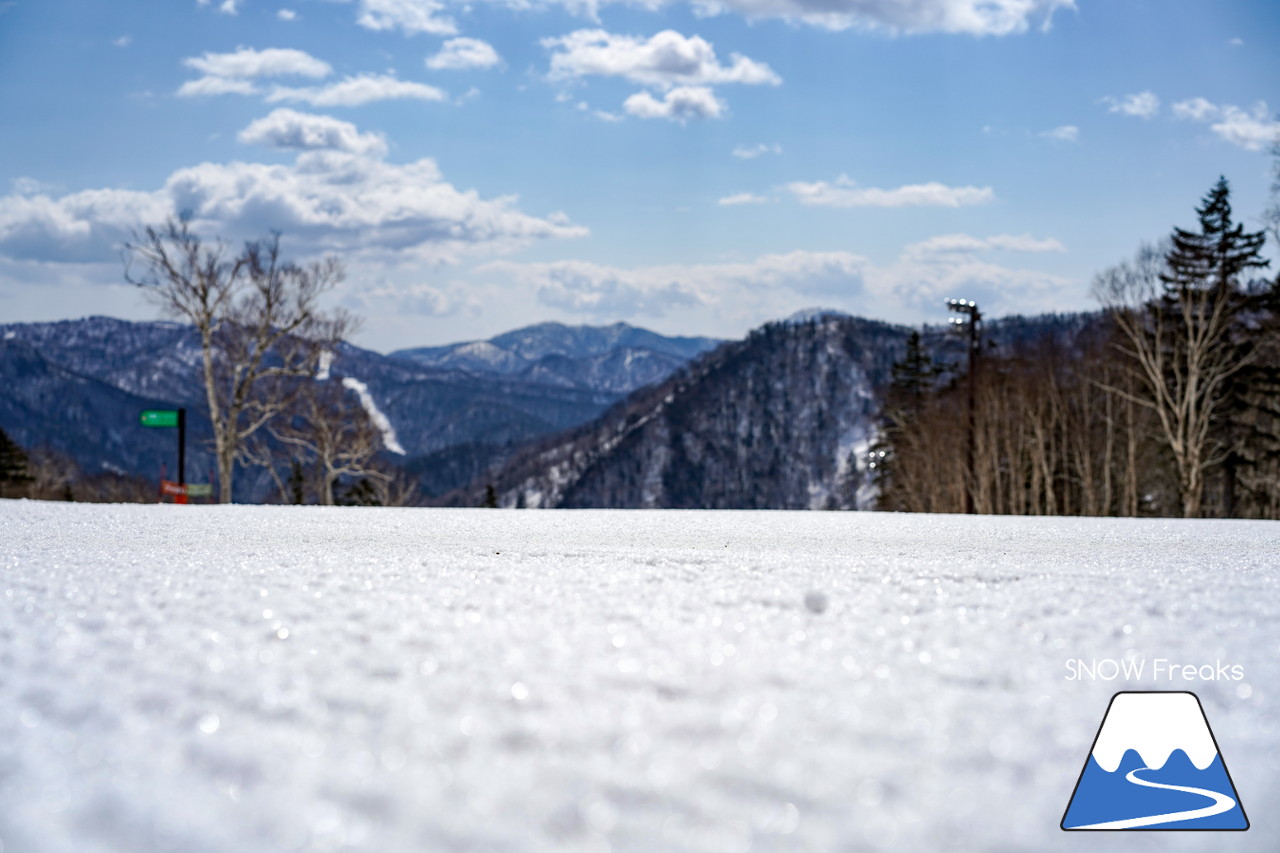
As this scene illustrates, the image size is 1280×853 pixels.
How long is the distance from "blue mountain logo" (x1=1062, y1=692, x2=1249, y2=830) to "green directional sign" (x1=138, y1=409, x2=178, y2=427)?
886 inches

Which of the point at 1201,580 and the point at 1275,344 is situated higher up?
the point at 1275,344

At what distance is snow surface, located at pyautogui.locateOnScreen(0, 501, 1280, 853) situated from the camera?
1825 millimetres

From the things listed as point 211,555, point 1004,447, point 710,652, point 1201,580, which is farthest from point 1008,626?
point 1004,447

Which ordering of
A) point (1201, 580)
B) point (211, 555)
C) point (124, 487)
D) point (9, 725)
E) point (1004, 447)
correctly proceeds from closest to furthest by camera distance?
point (9, 725)
point (1201, 580)
point (211, 555)
point (1004, 447)
point (124, 487)

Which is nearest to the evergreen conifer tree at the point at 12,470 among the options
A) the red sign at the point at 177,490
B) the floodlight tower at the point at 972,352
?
the red sign at the point at 177,490

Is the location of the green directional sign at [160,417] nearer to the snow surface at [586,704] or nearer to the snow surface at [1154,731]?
the snow surface at [586,704]

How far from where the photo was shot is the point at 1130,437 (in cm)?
3441

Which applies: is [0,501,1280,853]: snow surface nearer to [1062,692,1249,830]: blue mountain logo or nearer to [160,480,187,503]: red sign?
[1062,692,1249,830]: blue mountain logo

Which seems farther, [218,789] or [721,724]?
[721,724]

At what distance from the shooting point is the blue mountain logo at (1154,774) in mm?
1994

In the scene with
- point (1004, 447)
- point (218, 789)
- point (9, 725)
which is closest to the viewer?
point (218, 789)

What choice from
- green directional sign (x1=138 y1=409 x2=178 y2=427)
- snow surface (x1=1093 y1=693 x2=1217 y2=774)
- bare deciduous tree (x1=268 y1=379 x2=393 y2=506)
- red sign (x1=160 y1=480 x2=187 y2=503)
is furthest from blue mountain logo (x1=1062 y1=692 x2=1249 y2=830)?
bare deciduous tree (x1=268 y1=379 x2=393 y2=506)

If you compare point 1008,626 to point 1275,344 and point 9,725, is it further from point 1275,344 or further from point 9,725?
point 1275,344

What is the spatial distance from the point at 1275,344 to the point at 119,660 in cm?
3578
